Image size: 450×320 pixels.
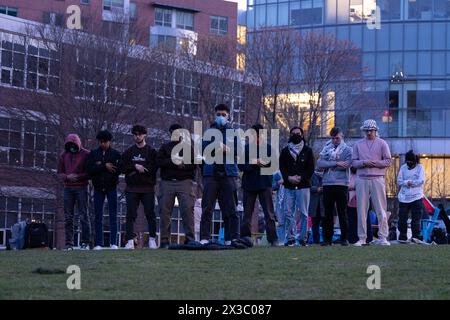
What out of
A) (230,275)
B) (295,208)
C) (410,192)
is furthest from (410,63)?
(230,275)

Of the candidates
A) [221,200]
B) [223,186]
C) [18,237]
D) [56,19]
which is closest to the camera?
[223,186]

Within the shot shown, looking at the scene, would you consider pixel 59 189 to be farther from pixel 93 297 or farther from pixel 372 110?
pixel 93 297

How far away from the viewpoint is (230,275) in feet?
38.7

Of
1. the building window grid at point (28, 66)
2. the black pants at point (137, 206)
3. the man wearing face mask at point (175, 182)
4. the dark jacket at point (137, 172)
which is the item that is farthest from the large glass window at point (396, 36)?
the man wearing face mask at point (175, 182)

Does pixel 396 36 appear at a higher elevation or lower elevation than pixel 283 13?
lower

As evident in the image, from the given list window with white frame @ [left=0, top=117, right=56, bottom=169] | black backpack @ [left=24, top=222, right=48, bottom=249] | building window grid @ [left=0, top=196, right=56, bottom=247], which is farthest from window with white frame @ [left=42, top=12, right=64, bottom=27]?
black backpack @ [left=24, top=222, right=48, bottom=249]

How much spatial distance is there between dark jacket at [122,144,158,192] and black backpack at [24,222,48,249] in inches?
213

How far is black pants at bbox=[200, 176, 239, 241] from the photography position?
59.1 feet

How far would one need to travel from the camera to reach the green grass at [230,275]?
10.0 m

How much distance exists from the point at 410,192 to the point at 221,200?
5.60 m

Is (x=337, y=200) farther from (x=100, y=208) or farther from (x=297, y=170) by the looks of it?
(x=100, y=208)

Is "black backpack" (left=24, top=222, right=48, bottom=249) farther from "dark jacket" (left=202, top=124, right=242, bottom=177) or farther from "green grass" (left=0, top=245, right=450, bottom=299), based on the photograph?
"green grass" (left=0, top=245, right=450, bottom=299)

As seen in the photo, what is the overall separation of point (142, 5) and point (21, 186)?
1466 inches

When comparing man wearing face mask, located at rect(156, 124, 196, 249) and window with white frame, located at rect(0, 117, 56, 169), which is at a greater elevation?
window with white frame, located at rect(0, 117, 56, 169)
